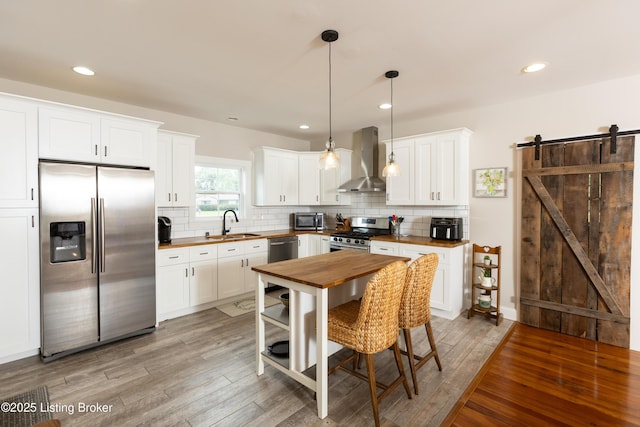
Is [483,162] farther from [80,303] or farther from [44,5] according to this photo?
[80,303]


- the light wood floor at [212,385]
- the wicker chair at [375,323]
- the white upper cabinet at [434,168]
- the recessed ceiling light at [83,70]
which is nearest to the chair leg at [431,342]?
the light wood floor at [212,385]

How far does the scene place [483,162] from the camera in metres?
3.89

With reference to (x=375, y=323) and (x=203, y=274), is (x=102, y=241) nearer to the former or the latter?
(x=203, y=274)

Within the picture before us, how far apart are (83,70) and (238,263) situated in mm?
2741

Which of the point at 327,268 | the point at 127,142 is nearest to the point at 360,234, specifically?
the point at 327,268

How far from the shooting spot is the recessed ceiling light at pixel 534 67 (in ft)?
8.75

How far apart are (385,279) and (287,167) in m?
3.71

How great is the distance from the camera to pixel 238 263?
427 centimetres

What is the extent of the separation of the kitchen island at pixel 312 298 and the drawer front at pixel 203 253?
1.75 meters

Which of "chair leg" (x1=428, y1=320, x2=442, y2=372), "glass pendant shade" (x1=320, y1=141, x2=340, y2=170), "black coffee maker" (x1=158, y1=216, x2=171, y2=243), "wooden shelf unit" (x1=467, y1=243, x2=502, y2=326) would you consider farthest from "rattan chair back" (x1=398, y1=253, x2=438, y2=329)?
"black coffee maker" (x1=158, y1=216, x2=171, y2=243)

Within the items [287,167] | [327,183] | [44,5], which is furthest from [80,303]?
[327,183]

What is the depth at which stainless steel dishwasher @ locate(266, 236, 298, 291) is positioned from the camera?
15.4 ft

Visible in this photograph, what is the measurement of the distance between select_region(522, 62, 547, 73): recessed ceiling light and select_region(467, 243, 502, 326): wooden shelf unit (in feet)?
6.44

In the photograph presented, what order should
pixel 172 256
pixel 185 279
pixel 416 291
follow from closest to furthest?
pixel 416 291 < pixel 172 256 < pixel 185 279
